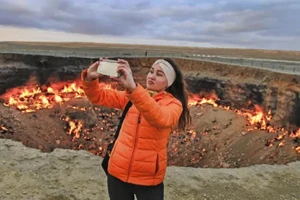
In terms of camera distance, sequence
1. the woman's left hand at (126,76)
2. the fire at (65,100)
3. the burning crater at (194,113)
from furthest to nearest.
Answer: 1. the fire at (65,100)
2. the burning crater at (194,113)
3. the woman's left hand at (126,76)

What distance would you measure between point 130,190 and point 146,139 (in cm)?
64

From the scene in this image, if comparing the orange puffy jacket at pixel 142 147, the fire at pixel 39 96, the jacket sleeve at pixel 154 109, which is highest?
the jacket sleeve at pixel 154 109

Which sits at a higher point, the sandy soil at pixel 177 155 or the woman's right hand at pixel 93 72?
the woman's right hand at pixel 93 72

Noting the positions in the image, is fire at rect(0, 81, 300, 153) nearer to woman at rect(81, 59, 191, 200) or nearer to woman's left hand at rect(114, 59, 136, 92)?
woman at rect(81, 59, 191, 200)

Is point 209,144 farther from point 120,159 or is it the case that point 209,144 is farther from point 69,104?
point 120,159

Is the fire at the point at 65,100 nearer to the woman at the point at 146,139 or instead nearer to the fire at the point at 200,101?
the fire at the point at 200,101

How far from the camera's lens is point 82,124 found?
24469mm

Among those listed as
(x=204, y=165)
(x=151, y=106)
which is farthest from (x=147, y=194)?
(x=204, y=165)

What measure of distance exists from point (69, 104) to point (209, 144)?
1300 cm

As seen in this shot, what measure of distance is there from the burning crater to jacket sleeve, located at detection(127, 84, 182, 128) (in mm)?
12577

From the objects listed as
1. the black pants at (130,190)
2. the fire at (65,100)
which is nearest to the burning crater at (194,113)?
the fire at (65,100)

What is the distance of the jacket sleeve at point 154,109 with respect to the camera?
2.99m

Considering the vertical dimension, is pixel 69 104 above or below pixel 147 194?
below

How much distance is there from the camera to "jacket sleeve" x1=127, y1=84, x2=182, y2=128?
299 centimetres
